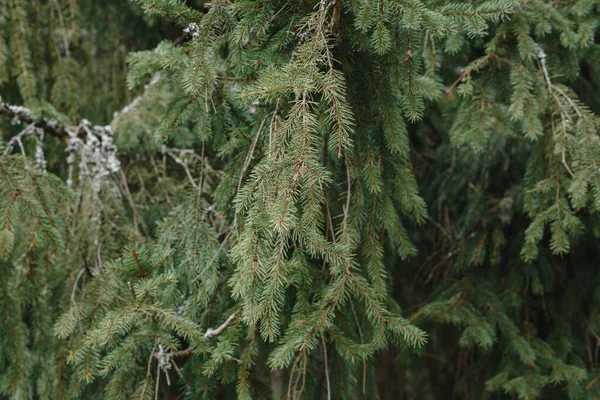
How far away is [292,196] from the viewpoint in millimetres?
1567

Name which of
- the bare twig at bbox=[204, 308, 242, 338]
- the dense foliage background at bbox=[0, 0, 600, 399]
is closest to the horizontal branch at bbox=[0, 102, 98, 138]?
the dense foliage background at bbox=[0, 0, 600, 399]

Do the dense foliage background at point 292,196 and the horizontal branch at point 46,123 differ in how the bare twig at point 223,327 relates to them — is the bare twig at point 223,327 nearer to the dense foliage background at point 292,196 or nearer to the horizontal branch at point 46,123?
the dense foliage background at point 292,196

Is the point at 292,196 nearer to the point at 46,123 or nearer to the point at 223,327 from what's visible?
the point at 223,327

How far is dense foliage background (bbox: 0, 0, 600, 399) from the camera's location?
70.1 inches

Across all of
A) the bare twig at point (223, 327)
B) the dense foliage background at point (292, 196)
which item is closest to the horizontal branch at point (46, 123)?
the dense foliage background at point (292, 196)

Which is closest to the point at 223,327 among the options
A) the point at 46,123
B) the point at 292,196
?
the point at 292,196

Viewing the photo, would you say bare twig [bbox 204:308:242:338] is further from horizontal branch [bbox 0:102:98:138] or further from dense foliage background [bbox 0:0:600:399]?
horizontal branch [bbox 0:102:98:138]

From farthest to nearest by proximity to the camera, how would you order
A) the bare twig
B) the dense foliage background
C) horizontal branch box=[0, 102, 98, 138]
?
horizontal branch box=[0, 102, 98, 138], the bare twig, the dense foliage background

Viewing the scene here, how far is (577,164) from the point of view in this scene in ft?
7.66

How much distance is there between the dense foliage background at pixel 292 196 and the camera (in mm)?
1779

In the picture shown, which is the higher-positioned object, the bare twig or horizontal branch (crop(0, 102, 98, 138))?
the bare twig

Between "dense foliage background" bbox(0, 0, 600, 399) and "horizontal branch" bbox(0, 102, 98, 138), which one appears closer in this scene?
"dense foliage background" bbox(0, 0, 600, 399)

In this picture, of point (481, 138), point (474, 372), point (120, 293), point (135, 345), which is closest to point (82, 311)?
point (120, 293)

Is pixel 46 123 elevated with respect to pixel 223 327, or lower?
lower
